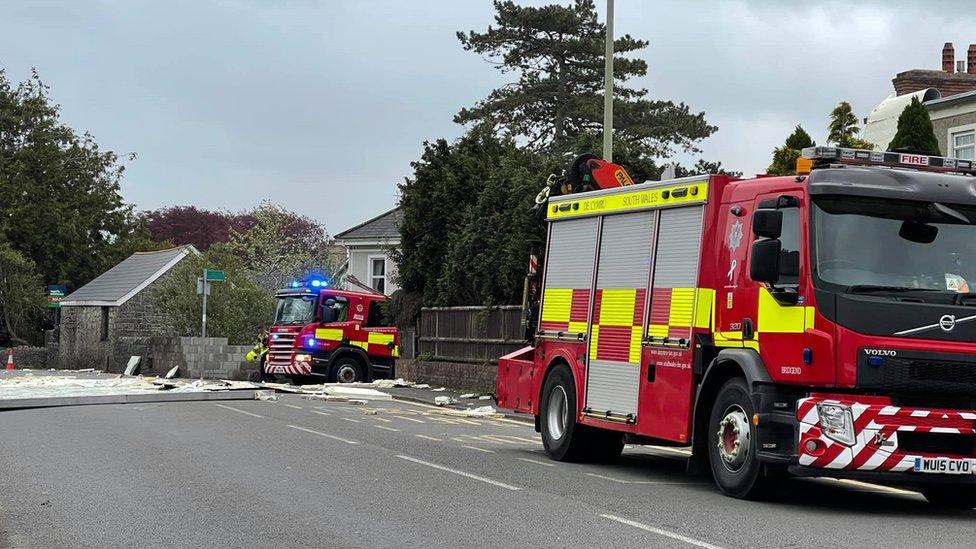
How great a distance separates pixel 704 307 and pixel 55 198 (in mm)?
70257

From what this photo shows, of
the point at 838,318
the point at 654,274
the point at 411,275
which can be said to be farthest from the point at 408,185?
the point at 838,318

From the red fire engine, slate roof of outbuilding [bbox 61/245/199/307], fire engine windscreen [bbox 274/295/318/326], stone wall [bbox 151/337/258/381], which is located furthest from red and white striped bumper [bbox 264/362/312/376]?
slate roof of outbuilding [bbox 61/245/199/307]

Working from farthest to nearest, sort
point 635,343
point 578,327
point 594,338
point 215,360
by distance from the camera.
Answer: point 215,360 < point 578,327 < point 594,338 < point 635,343

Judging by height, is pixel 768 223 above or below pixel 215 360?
above

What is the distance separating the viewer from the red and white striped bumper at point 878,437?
11109mm

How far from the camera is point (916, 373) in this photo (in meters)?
11.2

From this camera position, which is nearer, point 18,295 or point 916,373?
point 916,373

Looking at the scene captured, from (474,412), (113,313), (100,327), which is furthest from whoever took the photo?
(100,327)

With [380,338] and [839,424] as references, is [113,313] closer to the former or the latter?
[380,338]

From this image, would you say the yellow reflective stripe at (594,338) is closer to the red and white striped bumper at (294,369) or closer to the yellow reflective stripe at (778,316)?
the yellow reflective stripe at (778,316)

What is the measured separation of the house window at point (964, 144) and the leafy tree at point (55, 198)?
174 feet

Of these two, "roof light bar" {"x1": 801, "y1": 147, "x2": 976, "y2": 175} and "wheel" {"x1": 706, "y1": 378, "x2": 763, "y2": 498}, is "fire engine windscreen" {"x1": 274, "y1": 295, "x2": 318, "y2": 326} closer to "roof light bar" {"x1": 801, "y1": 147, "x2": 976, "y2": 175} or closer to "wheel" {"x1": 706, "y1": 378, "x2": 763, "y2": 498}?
"wheel" {"x1": 706, "y1": 378, "x2": 763, "y2": 498}

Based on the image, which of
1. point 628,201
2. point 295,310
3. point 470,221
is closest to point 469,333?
point 470,221

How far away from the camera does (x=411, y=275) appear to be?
122 ft
